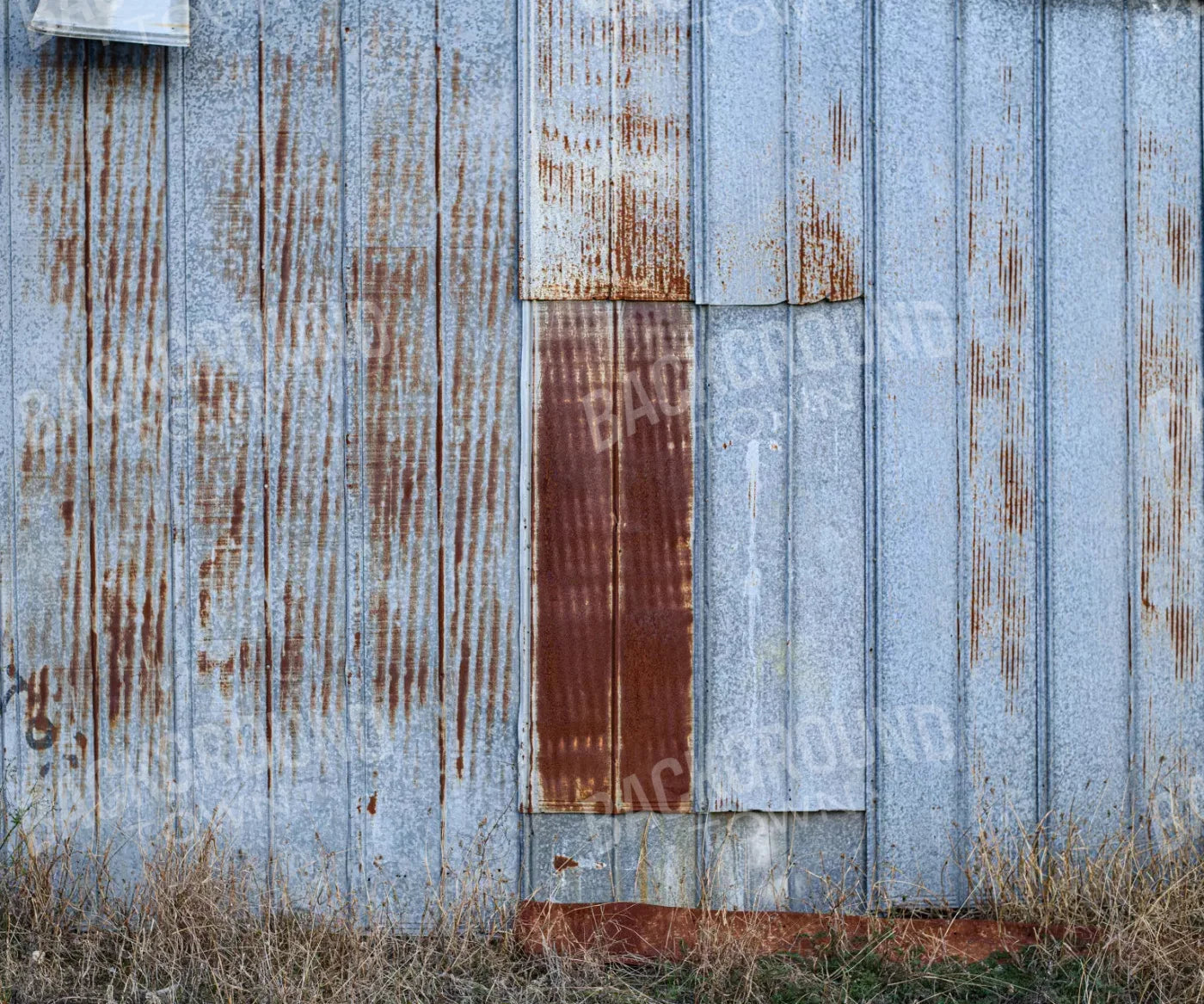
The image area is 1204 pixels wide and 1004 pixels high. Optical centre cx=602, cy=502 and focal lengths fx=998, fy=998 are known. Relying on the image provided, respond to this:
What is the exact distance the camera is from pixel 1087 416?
9.62ft

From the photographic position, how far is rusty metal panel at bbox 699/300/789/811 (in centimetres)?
285

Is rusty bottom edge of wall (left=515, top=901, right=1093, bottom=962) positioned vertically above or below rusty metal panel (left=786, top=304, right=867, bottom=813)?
below

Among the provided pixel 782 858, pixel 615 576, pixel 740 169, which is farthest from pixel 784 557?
pixel 740 169

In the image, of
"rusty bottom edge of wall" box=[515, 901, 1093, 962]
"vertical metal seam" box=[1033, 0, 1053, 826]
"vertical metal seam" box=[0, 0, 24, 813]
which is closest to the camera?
"rusty bottom edge of wall" box=[515, 901, 1093, 962]

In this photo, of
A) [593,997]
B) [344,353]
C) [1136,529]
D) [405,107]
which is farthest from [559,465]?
[1136,529]

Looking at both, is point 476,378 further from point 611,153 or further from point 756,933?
point 756,933

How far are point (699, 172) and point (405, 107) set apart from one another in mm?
855

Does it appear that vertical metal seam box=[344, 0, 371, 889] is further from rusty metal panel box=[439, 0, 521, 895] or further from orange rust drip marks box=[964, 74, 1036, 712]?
orange rust drip marks box=[964, 74, 1036, 712]

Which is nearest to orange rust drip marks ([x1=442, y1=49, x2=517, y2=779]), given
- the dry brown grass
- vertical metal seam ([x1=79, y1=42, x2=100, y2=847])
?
vertical metal seam ([x1=79, y1=42, x2=100, y2=847])

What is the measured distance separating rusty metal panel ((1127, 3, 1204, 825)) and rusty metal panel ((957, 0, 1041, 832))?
1.05ft

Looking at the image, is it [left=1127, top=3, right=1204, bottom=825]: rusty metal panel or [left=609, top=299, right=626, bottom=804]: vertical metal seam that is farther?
[left=1127, top=3, right=1204, bottom=825]: rusty metal panel

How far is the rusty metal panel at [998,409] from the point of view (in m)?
2.90

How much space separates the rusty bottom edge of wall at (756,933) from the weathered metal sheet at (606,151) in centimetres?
171

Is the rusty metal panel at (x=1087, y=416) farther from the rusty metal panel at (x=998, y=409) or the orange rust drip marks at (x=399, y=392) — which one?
the orange rust drip marks at (x=399, y=392)
